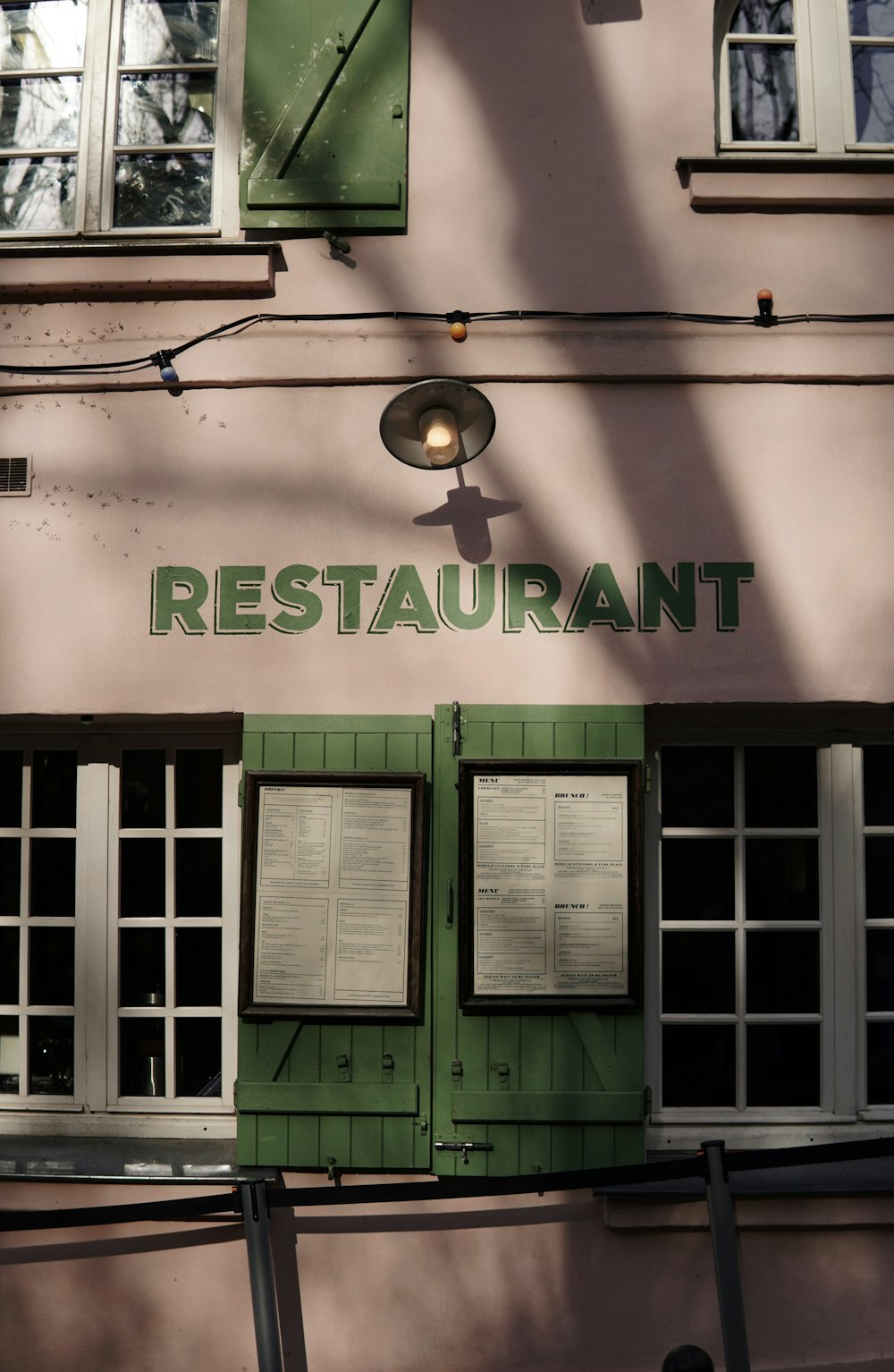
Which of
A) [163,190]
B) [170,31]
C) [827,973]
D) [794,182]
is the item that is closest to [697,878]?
[827,973]

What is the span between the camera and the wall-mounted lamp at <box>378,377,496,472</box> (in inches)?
151

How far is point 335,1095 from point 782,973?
174 centimetres

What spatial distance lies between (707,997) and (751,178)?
3080 millimetres

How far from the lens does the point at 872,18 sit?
4.40 metres

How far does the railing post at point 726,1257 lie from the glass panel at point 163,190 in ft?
12.6

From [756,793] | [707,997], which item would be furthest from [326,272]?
[707,997]

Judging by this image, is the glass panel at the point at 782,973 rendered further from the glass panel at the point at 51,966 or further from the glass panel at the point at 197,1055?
the glass panel at the point at 51,966

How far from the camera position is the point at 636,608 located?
13.6 feet

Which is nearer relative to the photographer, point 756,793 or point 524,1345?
point 524,1345

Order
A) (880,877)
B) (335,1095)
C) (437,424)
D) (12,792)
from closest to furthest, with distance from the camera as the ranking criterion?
→ (437,424) < (335,1095) < (880,877) < (12,792)

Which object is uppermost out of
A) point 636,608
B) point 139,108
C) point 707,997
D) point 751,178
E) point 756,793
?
point 139,108

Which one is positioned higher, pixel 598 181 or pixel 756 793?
pixel 598 181

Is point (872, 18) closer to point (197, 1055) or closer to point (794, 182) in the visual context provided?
point (794, 182)

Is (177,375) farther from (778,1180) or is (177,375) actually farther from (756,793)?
(778,1180)
